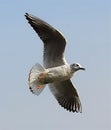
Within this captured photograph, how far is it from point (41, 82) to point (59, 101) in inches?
45.3

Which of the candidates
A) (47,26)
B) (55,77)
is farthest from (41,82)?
(47,26)

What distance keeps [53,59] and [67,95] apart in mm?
970

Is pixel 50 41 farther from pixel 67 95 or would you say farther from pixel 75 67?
pixel 67 95

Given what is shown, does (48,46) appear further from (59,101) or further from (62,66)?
(59,101)

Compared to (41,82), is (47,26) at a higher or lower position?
higher

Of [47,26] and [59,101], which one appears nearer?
[47,26]

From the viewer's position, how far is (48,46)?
1253cm

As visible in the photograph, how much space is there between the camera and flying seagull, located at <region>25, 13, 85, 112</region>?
40.2 ft

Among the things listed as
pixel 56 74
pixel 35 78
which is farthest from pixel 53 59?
pixel 35 78

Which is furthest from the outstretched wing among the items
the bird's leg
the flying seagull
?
the bird's leg

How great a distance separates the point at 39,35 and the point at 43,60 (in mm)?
572

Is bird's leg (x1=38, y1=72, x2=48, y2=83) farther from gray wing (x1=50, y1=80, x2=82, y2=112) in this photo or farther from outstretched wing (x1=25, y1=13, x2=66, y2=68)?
gray wing (x1=50, y1=80, x2=82, y2=112)

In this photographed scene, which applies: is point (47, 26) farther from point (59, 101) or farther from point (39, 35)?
point (59, 101)

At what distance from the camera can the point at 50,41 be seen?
490 inches
